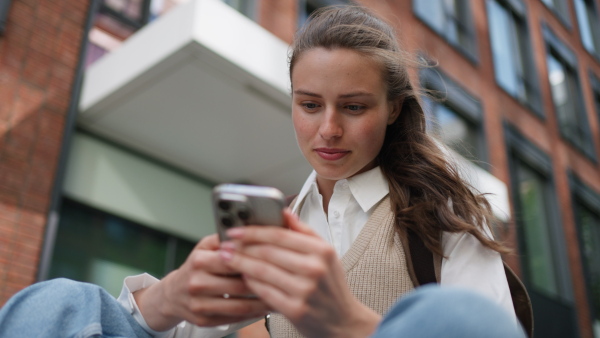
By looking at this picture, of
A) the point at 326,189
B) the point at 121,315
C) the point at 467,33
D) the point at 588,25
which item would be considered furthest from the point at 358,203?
the point at 588,25

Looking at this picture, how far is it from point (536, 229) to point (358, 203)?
10.6m

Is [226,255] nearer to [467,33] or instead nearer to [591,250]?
[467,33]

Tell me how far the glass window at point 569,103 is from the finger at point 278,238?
13.7 meters

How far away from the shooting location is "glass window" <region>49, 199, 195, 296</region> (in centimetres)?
548

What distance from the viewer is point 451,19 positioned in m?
11.3

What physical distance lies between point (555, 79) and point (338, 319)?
1447cm

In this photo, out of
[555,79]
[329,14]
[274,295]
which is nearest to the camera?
[274,295]

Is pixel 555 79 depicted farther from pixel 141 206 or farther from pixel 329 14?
pixel 329 14

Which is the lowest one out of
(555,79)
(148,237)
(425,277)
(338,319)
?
(338,319)

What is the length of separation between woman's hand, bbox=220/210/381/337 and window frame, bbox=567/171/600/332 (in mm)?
12055

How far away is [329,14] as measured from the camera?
2014mm

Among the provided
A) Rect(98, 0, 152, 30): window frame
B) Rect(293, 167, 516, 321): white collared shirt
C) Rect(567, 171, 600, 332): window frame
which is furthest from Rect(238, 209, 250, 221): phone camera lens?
Rect(567, 171, 600, 332): window frame

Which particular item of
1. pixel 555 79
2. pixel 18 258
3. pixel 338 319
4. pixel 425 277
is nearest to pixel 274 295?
pixel 338 319

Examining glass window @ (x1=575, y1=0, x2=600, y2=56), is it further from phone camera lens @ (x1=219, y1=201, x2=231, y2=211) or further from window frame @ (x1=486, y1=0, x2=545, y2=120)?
phone camera lens @ (x1=219, y1=201, x2=231, y2=211)
